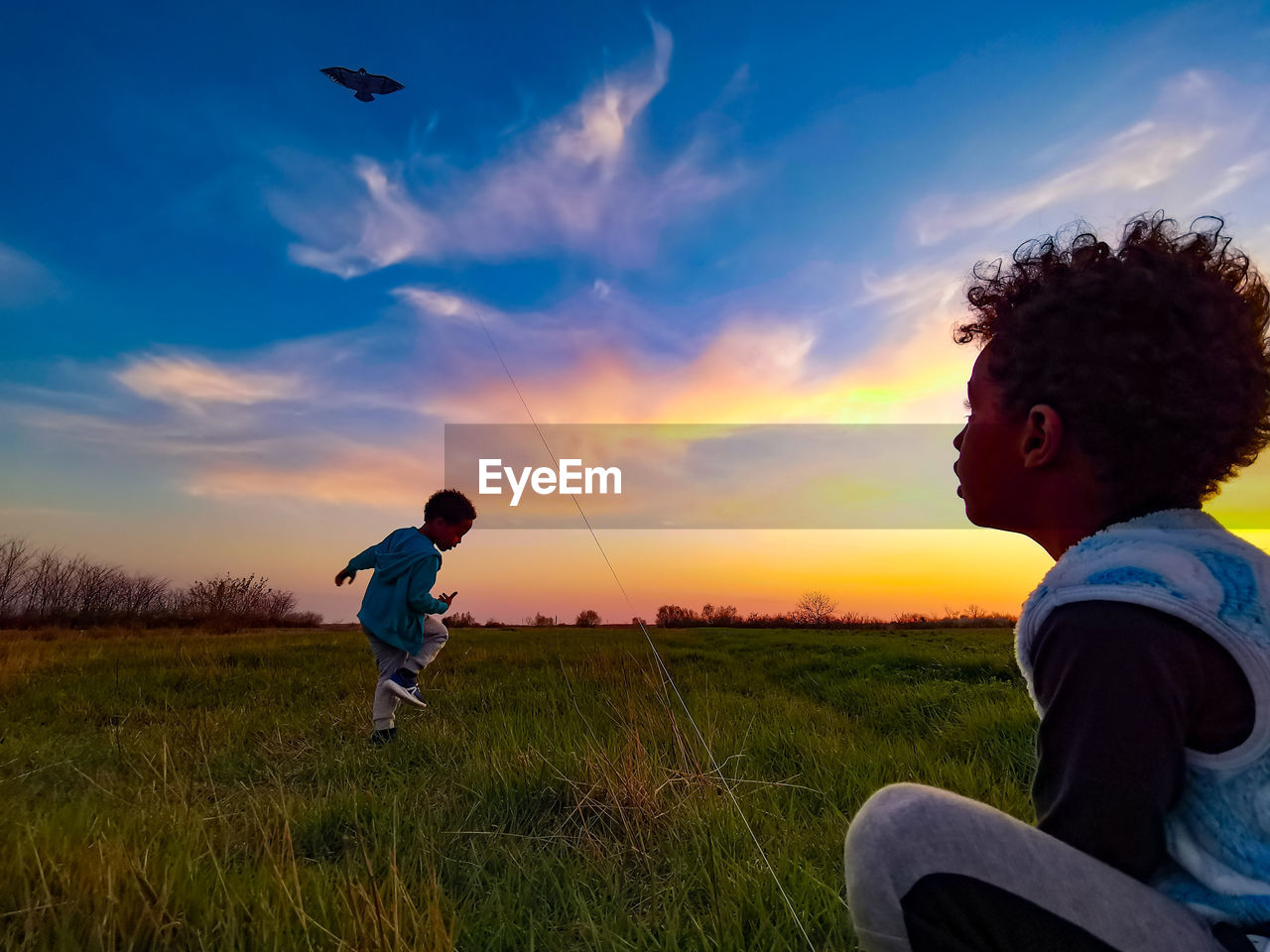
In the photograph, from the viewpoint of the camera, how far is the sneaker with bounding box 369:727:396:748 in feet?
18.8

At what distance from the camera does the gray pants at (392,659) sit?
6.37 metres

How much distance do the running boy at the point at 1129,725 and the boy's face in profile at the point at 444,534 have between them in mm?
6503

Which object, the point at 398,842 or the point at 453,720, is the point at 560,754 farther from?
the point at 453,720

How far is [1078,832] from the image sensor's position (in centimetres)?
120

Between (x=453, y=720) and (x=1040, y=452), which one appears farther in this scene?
(x=453, y=720)

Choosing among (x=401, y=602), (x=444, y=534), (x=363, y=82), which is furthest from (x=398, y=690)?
(x=363, y=82)

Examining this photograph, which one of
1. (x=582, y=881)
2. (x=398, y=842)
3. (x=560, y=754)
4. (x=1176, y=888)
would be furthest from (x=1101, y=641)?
(x=560, y=754)

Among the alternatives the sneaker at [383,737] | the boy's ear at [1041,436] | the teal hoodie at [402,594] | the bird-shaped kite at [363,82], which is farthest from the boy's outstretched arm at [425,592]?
the boy's ear at [1041,436]

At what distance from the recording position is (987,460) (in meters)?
1.71

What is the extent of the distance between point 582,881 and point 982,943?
1.88 m

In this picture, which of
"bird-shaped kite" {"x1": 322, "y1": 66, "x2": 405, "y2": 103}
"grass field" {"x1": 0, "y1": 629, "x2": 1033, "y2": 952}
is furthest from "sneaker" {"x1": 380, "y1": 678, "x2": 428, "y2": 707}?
"bird-shaped kite" {"x1": 322, "y1": 66, "x2": 405, "y2": 103}

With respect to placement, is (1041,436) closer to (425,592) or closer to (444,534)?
(425,592)

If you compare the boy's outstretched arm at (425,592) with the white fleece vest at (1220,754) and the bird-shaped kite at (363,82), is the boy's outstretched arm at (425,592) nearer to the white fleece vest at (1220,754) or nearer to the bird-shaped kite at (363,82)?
the bird-shaped kite at (363,82)

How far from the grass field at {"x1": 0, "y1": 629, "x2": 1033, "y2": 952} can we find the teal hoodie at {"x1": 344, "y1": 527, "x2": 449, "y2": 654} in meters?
0.78
